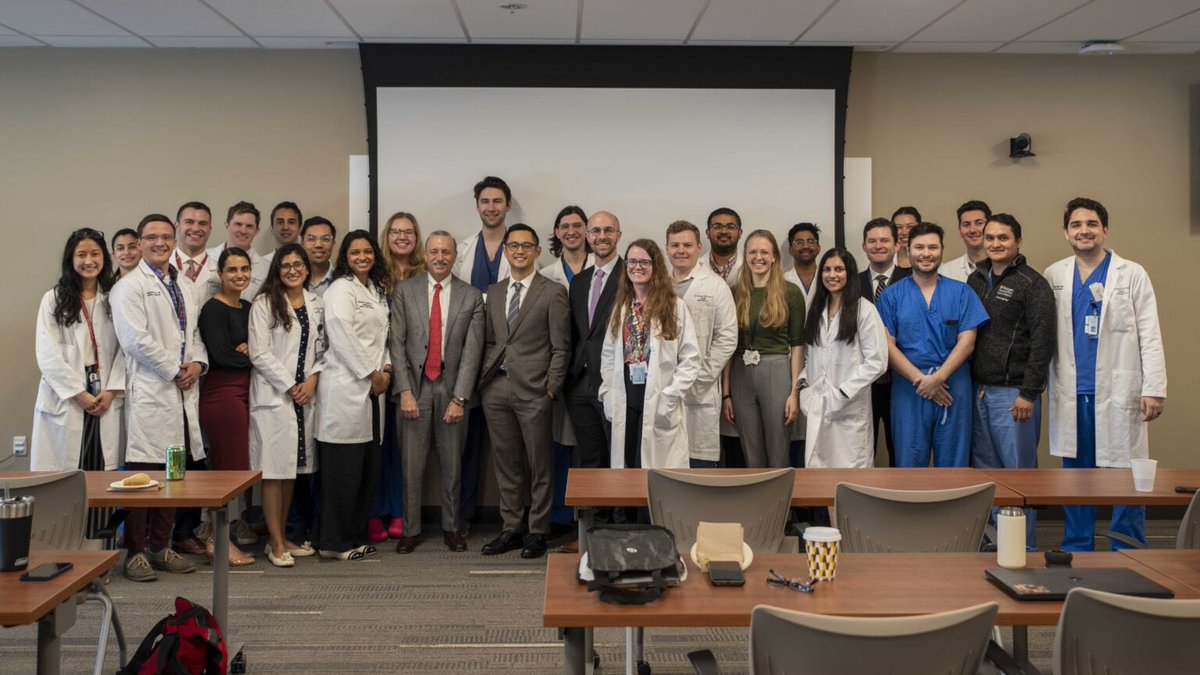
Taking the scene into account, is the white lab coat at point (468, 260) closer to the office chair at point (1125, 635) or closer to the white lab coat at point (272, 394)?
the white lab coat at point (272, 394)

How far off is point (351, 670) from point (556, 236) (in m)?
3.03

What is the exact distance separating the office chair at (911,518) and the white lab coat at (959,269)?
3069mm

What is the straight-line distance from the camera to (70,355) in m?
4.76

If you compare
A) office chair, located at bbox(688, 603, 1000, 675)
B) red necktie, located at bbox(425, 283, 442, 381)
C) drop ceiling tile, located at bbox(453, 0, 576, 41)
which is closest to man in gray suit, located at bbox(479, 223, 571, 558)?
red necktie, located at bbox(425, 283, 442, 381)

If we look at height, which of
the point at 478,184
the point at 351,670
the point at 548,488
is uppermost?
the point at 478,184

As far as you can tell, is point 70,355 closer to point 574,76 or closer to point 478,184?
point 478,184

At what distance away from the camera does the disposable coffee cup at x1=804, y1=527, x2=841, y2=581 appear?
232 cm

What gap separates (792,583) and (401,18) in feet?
13.9

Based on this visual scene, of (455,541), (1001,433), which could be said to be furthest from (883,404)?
(455,541)

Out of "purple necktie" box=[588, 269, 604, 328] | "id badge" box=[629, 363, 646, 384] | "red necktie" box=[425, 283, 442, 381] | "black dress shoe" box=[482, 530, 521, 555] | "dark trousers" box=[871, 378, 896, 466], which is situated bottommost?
"black dress shoe" box=[482, 530, 521, 555]

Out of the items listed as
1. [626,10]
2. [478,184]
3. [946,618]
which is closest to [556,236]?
[478,184]

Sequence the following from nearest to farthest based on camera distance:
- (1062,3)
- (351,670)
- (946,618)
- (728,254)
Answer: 1. (946,618)
2. (351,670)
3. (1062,3)
4. (728,254)

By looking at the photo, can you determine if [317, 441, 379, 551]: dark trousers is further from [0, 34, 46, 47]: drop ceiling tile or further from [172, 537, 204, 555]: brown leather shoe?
[0, 34, 46, 47]: drop ceiling tile

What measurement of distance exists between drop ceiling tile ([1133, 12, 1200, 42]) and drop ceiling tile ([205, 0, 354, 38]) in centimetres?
482
